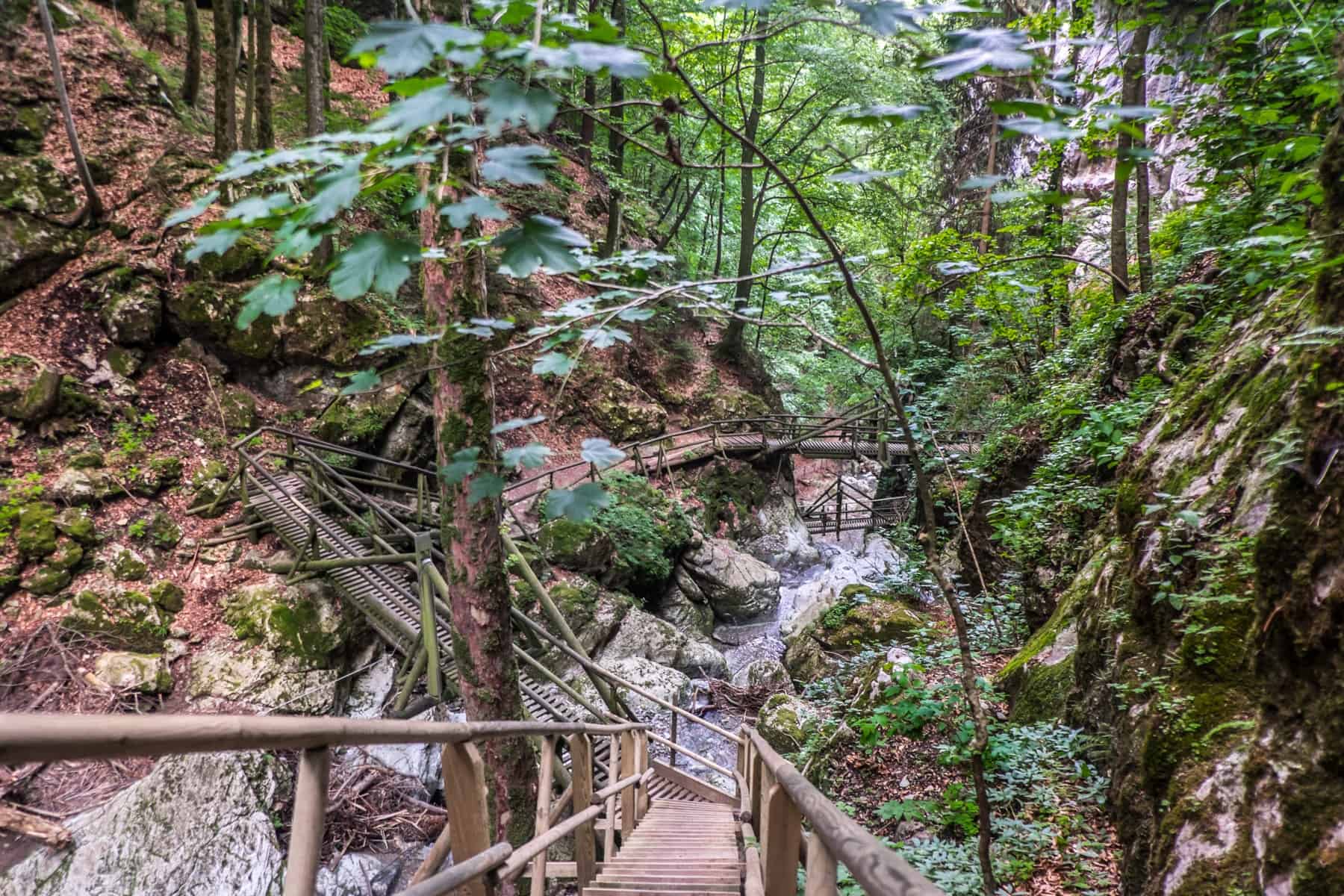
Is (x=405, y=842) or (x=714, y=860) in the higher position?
(x=714, y=860)

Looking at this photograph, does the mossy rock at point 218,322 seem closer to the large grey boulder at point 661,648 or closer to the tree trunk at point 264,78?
the tree trunk at point 264,78

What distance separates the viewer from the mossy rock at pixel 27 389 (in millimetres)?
6410

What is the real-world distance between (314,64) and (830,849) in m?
11.5

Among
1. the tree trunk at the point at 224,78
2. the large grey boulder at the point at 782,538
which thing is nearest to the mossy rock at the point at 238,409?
the tree trunk at the point at 224,78

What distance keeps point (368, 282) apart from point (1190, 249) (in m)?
6.64

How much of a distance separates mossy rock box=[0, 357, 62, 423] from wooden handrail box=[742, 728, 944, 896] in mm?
8549

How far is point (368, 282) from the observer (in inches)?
42.3

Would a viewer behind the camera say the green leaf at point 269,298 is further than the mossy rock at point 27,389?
No

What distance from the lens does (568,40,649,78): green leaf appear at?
0.98m

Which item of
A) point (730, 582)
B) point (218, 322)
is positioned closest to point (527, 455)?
point (218, 322)

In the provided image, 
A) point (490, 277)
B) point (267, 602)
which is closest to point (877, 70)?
point (490, 277)

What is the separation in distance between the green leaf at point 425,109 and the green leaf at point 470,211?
0.44ft

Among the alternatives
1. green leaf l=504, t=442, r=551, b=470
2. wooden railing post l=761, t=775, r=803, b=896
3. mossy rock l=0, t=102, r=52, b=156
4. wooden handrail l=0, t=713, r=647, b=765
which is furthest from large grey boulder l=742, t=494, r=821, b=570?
mossy rock l=0, t=102, r=52, b=156

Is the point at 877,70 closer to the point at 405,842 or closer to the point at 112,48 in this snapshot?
the point at 112,48
